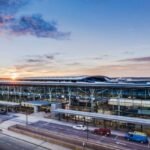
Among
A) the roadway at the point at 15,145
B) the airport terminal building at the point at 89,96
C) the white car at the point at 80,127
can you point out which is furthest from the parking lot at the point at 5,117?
the white car at the point at 80,127

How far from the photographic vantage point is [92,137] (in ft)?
181

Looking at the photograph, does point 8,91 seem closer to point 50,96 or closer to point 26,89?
point 26,89

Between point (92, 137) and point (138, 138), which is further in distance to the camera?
point (92, 137)

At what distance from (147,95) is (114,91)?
10243mm

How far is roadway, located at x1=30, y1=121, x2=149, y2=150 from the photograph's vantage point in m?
49.2

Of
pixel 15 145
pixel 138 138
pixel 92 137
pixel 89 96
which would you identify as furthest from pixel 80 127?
pixel 15 145

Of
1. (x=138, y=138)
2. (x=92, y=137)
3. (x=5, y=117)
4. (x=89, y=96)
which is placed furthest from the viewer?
(x=5, y=117)

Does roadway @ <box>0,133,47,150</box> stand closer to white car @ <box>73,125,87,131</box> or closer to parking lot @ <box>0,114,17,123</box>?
white car @ <box>73,125,87,131</box>

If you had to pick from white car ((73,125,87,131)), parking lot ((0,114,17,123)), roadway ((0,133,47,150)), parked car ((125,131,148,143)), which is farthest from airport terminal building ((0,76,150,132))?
Result: roadway ((0,133,47,150))

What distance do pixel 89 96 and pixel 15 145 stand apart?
3167 centimetres

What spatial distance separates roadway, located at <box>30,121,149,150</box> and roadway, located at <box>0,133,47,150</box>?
8.97 meters

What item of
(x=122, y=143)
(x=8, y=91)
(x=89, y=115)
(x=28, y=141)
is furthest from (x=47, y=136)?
(x=8, y=91)

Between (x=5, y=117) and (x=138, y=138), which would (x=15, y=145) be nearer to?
(x=138, y=138)

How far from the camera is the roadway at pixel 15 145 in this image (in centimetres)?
5050
